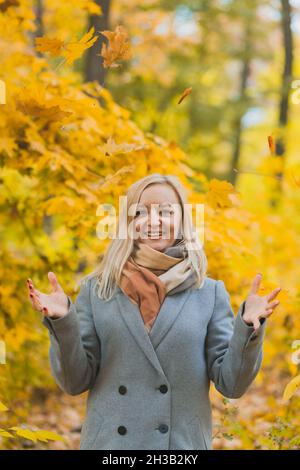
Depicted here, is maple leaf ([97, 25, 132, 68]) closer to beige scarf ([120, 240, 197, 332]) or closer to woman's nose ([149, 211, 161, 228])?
woman's nose ([149, 211, 161, 228])

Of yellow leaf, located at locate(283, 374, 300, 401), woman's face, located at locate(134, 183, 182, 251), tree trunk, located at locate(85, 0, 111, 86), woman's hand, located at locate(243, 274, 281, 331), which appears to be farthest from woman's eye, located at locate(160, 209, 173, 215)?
tree trunk, located at locate(85, 0, 111, 86)

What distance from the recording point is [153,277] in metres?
2.30

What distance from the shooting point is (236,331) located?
2.11 metres

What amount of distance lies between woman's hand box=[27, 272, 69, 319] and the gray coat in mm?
27

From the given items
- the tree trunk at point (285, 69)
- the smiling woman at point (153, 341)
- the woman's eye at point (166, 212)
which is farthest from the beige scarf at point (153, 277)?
the tree trunk at point (285, 69)

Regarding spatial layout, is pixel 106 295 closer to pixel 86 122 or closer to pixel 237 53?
pixel 86 122

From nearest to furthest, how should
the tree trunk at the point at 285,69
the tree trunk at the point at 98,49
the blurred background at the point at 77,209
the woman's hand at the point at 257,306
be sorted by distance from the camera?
the woman's hand at the point at 257,306, the blurred background at the point at 77,209, the tree trunk at the point at 98,49, the tree trunk at the point at 285,69

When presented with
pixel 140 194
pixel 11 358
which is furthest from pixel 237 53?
pixel 140 194

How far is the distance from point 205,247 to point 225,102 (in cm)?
780

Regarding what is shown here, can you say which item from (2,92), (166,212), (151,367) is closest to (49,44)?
(2,92)

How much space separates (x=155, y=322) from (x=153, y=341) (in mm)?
67

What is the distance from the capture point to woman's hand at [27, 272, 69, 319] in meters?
2.07

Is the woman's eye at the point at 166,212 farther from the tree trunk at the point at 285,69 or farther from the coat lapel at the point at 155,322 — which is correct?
the tree trunk at the point at 285,69

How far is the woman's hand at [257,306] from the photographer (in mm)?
2025
